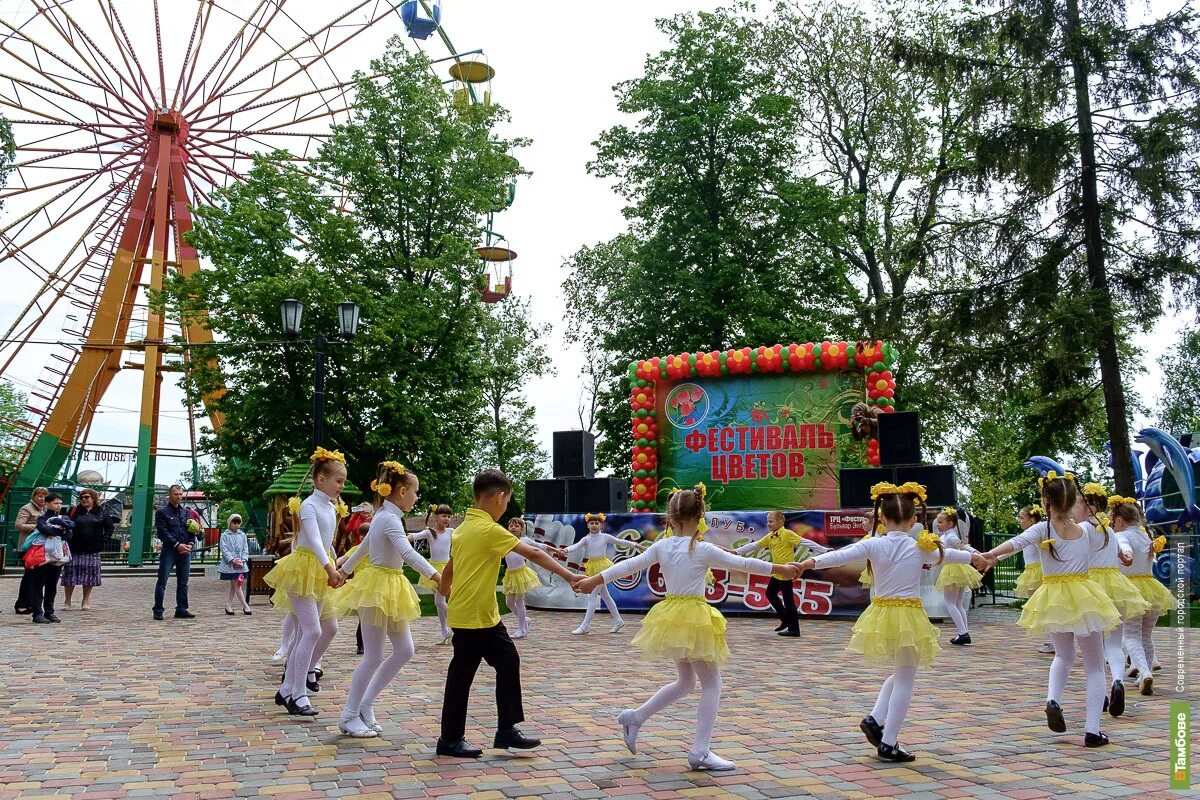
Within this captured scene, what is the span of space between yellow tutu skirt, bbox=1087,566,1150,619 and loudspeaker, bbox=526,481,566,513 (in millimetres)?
12137

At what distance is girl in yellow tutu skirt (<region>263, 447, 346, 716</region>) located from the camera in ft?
23.2

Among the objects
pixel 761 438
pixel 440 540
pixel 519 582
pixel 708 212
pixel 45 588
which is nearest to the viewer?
pixel 440 540

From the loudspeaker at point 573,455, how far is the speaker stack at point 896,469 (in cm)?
514

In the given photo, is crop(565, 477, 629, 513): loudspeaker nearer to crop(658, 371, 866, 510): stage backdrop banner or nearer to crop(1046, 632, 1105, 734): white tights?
crop(658, 371, 866, 510): stage backdrop banner

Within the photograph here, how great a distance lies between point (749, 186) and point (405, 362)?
11412 mm

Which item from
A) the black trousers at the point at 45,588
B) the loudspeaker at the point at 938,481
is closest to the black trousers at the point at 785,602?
the loudspeaker at the point at 938,481

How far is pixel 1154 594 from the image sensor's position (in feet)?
27.4

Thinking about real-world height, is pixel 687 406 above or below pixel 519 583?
above

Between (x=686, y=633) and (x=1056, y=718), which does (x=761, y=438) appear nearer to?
(x=1056, y=718)

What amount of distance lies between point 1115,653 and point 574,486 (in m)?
12.1

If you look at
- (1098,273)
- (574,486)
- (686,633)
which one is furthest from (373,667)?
(1098,273)

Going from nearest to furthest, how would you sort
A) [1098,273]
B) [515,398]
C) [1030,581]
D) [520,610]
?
[1030,581] → [520,610] → [1098,273] → [515,398]

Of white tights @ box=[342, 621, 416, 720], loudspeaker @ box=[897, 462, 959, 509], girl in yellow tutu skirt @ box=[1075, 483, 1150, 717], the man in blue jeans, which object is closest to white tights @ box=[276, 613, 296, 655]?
white tights @ box=[342, 621, 416, 720]

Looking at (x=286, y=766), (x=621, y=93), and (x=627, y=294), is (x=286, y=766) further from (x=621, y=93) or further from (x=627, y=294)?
(x=621, y=93)
